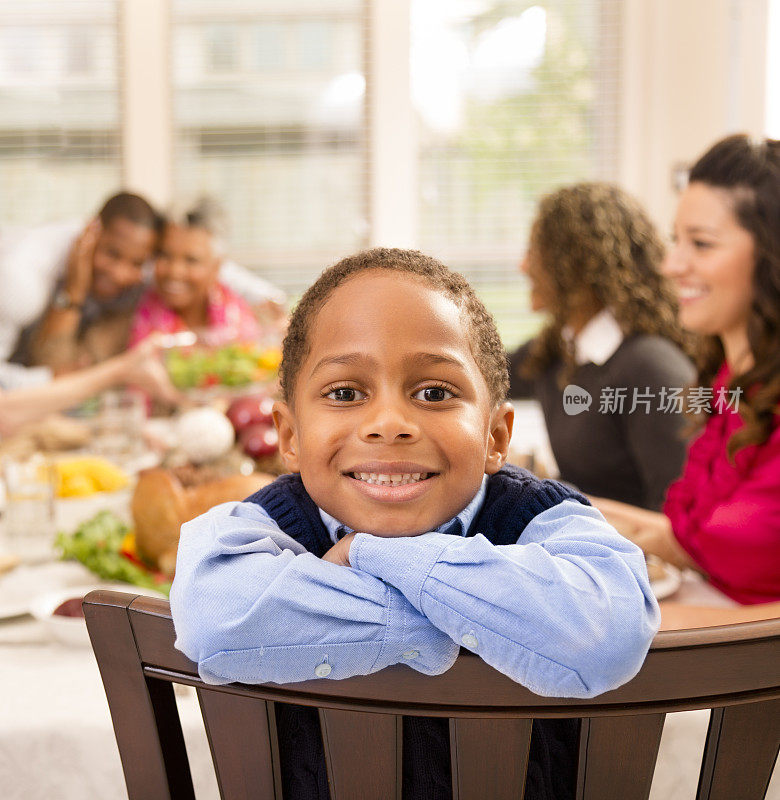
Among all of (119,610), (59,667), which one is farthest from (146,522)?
→ (119,610)

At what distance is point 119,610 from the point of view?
44 cm

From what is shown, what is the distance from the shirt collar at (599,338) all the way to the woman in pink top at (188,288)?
3.88ft

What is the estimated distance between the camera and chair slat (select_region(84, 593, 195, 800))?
448mm

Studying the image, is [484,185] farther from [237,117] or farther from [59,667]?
[59,667]

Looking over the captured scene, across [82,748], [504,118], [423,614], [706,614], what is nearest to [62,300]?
[504,118]

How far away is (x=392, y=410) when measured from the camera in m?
0.50

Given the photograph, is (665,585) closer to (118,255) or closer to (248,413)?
(248,413)

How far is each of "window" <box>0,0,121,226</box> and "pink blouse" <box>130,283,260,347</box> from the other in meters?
1.06

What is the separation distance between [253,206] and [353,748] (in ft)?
10.3

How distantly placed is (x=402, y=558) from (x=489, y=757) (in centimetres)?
11

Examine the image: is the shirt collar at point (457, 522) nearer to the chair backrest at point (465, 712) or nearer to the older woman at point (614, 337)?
the chair backrest at point (465, 712)

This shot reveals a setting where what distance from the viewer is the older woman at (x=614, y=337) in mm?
1258

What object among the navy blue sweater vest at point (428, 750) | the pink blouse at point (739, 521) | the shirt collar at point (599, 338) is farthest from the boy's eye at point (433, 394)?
the shirt collar at point (599, 338)

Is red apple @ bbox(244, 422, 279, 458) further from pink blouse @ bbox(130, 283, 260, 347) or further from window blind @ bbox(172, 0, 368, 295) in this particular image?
window blind @ bbox(172, 0, 368, 295)
